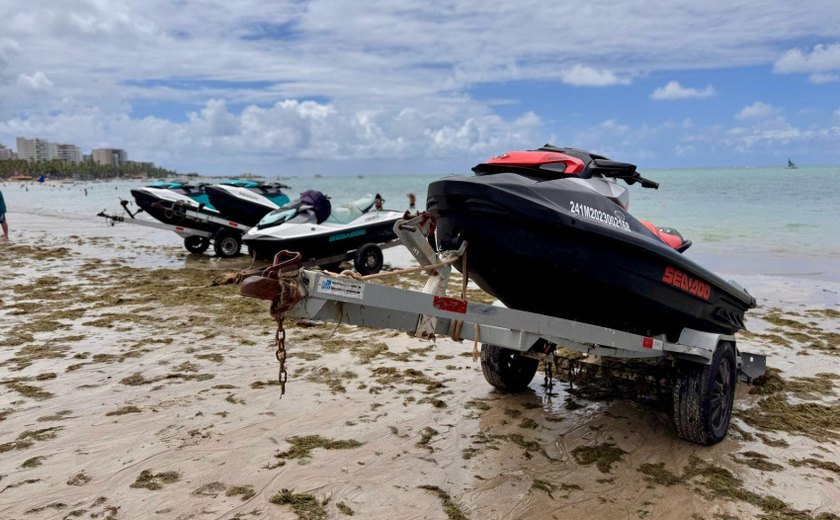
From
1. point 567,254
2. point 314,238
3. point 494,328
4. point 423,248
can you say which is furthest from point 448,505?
point 314,238

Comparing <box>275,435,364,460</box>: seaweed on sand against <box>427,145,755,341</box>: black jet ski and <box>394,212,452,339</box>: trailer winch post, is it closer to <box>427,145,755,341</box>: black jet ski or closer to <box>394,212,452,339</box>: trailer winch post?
<box>394,212,452,339</box>: trailer winch post

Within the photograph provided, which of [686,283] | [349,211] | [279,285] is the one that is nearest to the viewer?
[279,285]

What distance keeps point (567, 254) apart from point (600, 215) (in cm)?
32

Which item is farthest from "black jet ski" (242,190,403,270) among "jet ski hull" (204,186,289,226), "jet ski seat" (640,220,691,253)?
"jet ski seat" (640,220,691,253)

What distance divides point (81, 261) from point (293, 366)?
8.72m

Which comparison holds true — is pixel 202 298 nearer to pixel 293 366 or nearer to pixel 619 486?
pixel 293 366

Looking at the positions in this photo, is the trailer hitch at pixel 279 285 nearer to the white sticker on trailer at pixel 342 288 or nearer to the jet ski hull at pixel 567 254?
the white sticker on trailer at pixel 342 288

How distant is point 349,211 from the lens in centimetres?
1114

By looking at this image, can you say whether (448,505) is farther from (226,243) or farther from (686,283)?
(226,243)

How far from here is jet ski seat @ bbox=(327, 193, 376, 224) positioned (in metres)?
10.9

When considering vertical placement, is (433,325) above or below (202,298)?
above

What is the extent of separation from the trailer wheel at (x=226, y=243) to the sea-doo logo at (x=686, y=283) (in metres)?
10.7

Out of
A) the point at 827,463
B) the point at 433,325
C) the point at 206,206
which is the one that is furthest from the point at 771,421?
the point at 206,206

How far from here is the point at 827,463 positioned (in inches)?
151
